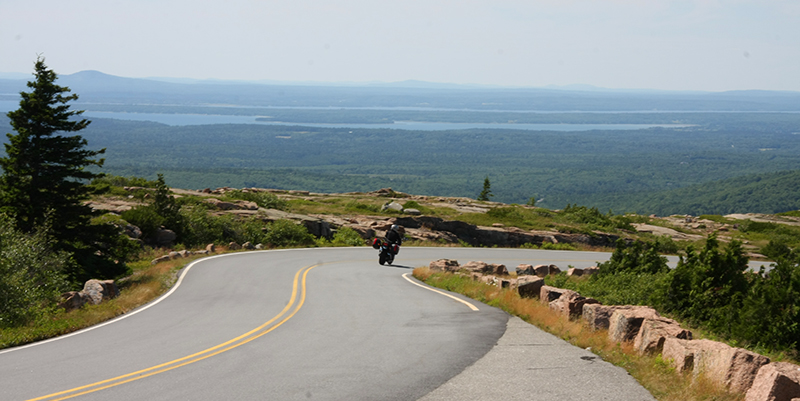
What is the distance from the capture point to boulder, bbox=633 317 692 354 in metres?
9.27

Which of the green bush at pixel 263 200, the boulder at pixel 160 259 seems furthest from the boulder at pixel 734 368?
the green bush at pixel 263 200

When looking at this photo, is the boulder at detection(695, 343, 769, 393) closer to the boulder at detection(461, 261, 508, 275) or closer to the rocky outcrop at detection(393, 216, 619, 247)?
the boulder at detection(461, 261, 508, 275)

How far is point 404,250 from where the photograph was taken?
3256 centimetres

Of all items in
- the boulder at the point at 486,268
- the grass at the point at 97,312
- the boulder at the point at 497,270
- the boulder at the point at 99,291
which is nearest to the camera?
the grass at the point at 97,312

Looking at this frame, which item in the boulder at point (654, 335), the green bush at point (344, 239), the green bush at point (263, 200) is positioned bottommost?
the green bush at point (344, 239)

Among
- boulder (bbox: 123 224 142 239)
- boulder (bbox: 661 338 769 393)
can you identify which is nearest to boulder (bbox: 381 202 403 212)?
boulder (bbox: 123 224 142 239)

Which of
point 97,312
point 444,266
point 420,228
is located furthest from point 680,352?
point 420,228

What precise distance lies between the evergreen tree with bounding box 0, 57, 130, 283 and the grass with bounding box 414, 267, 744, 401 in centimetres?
1560

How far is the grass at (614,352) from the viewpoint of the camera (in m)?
7.52

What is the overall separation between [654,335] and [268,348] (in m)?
6.56

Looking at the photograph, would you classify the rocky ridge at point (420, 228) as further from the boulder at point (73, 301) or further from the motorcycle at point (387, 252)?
the boulder at point (73, 301)

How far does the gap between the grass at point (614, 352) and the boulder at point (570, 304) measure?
16 cm

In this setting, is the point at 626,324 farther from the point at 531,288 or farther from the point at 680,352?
the point at 531,288

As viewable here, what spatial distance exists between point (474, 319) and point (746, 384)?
20.5 ft
